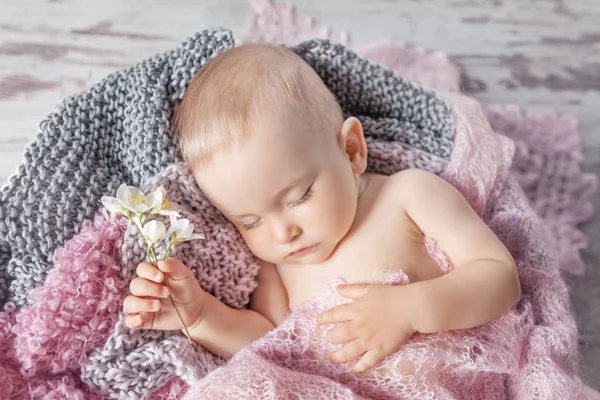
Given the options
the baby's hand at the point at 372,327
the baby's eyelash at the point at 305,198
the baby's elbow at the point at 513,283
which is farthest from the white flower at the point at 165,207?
the baby's elbow at the point at 513,283

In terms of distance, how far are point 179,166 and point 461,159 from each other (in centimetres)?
59

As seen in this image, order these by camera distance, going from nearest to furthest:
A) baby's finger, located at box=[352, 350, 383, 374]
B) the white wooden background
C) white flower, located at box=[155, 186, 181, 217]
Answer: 1. white flower, located at box=[155, 186, 181, 217]
2. baby's finger, located at box=[352, 350, 383, 374]
3. the white wooden background

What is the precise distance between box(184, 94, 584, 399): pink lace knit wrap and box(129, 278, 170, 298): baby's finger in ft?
0.54

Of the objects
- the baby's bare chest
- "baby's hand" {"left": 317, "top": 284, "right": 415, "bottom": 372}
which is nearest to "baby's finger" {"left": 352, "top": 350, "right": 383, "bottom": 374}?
"baby's hand" {"left": 317, "top": 284, "right": 415, "bottom": 372}

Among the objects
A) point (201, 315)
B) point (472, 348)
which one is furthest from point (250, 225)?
point (472, 348)

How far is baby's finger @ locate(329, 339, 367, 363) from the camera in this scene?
1.15 metres

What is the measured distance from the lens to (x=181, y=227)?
1.07m

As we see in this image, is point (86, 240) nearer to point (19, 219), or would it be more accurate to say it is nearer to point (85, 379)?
point (19, 219)

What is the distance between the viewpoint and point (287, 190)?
1199mm

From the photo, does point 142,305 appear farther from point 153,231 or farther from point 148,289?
point 153,231

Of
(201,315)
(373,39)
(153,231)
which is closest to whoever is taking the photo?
(153,231)

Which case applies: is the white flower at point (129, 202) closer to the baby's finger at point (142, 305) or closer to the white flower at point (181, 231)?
the white flower at point (181, 231)

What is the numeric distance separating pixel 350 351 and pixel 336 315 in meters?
0.07

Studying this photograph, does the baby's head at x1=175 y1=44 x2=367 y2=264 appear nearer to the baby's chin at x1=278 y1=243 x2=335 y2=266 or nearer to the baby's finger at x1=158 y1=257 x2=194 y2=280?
the baby's chin at x1=278 y1=243 x2=335 y2=266
